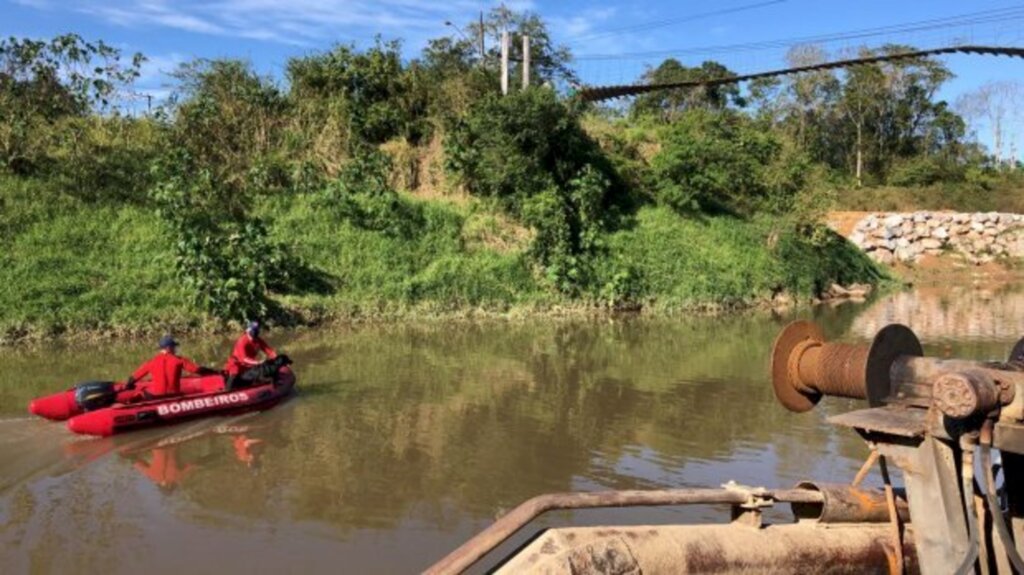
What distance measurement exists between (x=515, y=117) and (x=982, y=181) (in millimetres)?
31659

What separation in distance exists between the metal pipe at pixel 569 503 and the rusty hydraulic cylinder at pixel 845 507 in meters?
0.06

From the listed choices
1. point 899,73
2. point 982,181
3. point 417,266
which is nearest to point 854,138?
point 899,73

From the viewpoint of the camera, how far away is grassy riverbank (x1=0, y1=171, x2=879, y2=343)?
57.7ft

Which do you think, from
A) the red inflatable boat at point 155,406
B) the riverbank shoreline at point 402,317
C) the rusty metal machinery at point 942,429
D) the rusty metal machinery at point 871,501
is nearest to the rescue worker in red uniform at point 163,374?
the red inflatable boat at point 155,406

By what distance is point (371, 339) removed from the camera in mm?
18000

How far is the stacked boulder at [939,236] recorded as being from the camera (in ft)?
118

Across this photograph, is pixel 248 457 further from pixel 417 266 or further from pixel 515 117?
pixel 515 117

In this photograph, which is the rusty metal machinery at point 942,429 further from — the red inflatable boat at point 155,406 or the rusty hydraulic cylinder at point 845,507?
the red inflatable boat at point 155,406

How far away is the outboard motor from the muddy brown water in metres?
0.46

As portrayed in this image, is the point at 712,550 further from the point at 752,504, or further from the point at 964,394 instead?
the point at 964,394

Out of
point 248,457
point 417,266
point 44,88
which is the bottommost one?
point 248,457

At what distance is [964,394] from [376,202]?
2104 centimetres

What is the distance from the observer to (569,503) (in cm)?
360

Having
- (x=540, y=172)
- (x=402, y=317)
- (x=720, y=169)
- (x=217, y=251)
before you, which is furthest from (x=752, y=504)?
(x=720, y=169)
